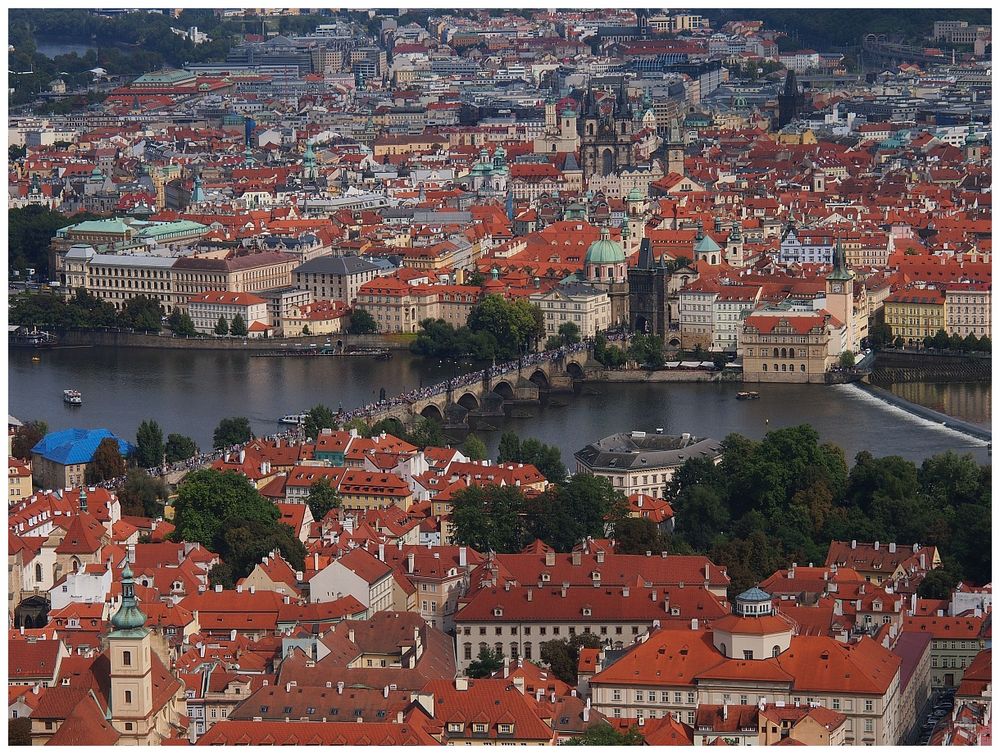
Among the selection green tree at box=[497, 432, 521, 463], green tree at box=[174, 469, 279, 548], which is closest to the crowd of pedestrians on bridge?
green tree at box=[497, 432, 521, 463]

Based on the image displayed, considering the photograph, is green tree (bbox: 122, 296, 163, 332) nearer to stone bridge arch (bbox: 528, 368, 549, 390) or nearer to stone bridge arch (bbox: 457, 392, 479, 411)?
stone bridge arch (bbox: 528, 368, 549, 390)

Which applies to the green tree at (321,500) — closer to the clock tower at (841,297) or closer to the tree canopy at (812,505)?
the tree canopy at (812,505)

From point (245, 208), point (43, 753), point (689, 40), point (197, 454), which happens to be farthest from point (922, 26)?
point (43, 753)

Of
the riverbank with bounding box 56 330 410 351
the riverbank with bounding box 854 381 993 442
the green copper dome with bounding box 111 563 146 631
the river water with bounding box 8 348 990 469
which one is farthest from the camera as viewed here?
the riverbank with bounding box 56 330 410 351

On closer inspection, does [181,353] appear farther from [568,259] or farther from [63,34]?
[63,34]

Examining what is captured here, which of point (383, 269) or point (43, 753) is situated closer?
point (43, 753)

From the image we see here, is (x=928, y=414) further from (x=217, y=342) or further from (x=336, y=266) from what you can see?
(x=336, y=266)

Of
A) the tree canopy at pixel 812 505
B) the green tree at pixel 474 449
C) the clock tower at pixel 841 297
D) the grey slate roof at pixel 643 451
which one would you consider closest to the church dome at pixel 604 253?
the clock tower at pixel 841 297
